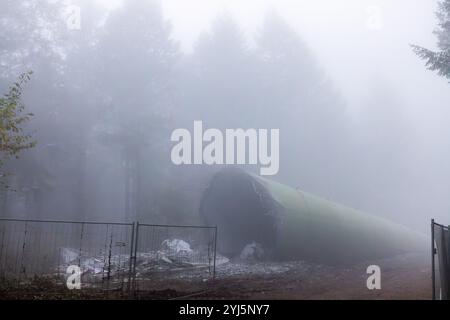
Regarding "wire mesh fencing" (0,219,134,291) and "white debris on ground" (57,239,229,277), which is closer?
"wire mesh fencing" (0,219,134,291)

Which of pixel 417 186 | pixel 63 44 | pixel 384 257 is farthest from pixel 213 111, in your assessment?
pixel 417 186

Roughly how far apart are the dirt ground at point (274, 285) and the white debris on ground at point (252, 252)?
0.69 m

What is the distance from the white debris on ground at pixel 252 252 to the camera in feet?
52.0

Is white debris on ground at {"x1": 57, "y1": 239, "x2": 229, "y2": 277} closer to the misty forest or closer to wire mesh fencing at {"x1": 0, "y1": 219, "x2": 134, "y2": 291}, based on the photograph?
wire mesh fencing at {"x1": 0, "y1": 219, "x2": 134, "y2": 291}

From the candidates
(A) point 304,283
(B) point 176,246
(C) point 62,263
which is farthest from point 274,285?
(C) point 62,263

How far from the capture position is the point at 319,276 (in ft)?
44.4

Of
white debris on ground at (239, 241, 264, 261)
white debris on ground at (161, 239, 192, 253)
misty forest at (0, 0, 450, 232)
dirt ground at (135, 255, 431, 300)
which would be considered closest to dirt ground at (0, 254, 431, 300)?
dirt ground at (135, 255, 431, 300)

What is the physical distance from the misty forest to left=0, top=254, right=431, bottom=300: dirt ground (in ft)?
22.7

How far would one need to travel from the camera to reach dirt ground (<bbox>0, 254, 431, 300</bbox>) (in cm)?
998

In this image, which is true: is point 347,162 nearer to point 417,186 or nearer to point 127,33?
point 417,186

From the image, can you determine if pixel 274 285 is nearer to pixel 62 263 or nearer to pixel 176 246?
pixel 176 246

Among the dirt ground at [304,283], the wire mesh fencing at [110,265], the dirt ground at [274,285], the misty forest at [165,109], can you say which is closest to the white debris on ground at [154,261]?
the wire mesh fencing at [110,265]

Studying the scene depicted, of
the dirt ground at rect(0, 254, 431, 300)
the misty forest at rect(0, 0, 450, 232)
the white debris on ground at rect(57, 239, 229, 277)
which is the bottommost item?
the dirt ground at rect(0, 254, 431, 300)

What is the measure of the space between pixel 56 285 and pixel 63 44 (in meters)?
16.9
